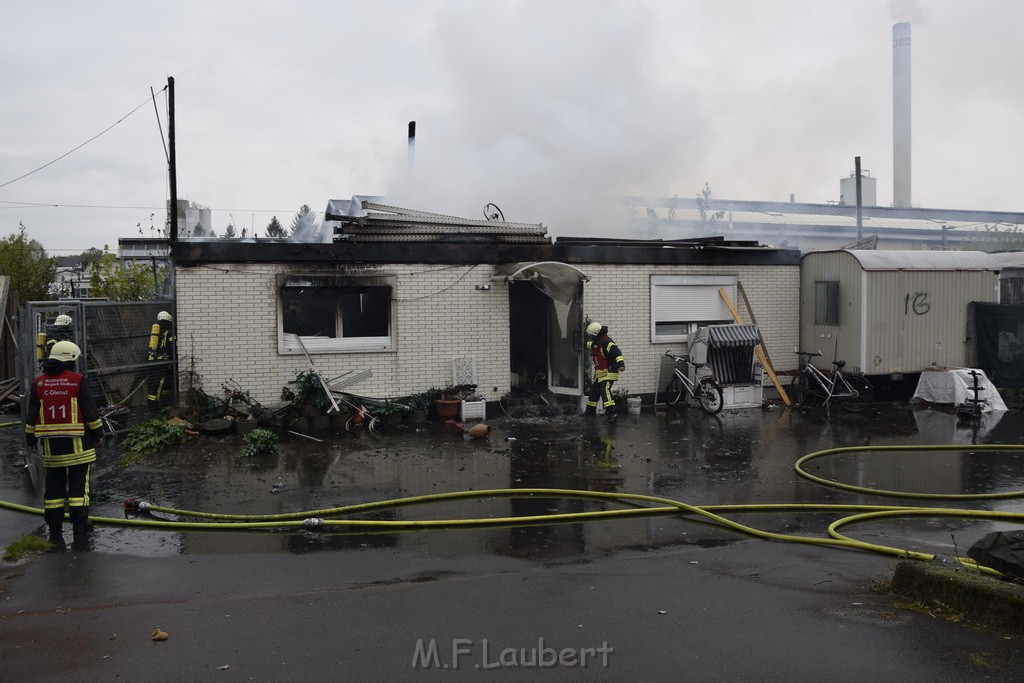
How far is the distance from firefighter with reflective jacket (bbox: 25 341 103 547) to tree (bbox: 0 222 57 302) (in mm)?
15719

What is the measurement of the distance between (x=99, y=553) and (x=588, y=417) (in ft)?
28.8

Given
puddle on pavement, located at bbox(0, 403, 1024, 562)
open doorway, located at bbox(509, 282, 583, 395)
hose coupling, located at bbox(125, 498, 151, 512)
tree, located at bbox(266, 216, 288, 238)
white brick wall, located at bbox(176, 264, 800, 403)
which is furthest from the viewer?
tree, located at bbox(266, 216, 288, 238)

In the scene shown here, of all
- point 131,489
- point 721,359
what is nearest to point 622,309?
point 721,359

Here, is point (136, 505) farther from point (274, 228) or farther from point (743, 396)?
point (274, 228)

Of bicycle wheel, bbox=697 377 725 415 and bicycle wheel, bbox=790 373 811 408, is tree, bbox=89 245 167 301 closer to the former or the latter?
bicycle wheel, bbox=697 377 725 415

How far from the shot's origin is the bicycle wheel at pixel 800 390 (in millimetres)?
15727

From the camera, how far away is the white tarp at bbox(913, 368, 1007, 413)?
14891 mm

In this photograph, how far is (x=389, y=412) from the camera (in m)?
13.6

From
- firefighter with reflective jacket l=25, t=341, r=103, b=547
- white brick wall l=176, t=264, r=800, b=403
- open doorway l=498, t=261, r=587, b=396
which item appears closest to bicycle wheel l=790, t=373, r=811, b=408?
white brick wall l=176, t=264, r=800, b=403

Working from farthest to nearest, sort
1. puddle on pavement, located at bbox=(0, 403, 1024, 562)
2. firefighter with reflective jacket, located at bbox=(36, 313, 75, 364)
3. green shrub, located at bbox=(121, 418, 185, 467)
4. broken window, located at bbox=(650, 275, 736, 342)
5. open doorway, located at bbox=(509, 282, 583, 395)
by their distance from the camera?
broken window, located at bbox=(650, 275, 736, 342) → open doorway, located at bbox=(509, 282, 583, 395) → firefighter with reflective jacket, located at bbox=(36, 313, 75, 364) → green shrub, located at bbox=(121, 418, 185, 467) → puddle on pavement, located at bbox=(0, 403, 1024, 562)

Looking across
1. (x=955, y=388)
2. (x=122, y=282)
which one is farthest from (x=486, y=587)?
(x=122, y=282)

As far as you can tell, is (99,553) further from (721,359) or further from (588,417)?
(721,359)

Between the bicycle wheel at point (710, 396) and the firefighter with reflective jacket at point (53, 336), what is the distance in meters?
10.3
